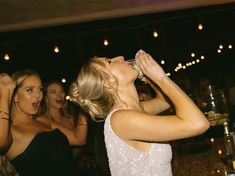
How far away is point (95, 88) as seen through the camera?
1695 millimetres

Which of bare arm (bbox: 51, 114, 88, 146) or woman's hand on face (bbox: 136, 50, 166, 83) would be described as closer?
woman's hand on face (bbox: 136, 50, 166, 83)

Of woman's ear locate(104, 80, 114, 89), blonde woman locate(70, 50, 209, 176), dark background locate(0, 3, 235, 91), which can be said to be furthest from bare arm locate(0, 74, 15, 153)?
dark background locate(0, 3, 235, 91)

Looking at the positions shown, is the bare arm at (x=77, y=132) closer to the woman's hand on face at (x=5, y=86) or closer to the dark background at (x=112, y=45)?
the woman's hand on face at (x=5, y=86)

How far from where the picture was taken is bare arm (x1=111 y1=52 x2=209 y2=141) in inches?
53.5

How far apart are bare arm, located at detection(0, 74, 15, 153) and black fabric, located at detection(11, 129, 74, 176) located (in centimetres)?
15

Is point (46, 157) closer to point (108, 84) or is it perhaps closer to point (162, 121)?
point (108, 84)

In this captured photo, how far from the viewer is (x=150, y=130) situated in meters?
1.42

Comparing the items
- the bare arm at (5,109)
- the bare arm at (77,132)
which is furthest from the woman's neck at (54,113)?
the bare arm at (5,109)

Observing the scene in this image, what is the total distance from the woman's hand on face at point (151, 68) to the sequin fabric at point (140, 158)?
0.93 feet

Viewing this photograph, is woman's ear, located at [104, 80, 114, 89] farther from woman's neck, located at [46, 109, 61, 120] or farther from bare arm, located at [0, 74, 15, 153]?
woman's neck, located at [46, 109, 61, 120]

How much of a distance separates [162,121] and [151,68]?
273 millimetres

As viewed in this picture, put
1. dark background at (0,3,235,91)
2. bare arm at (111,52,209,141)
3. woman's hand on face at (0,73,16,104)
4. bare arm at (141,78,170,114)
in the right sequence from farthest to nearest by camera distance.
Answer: dark background at (0,3,235,91) → bare arm at (141,78,170,114) → woman's hand on face at (0,73,16,104) → bare arm at (111,52,209,141)

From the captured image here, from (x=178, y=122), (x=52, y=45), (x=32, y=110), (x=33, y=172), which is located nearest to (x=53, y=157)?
(x=33, y=172)

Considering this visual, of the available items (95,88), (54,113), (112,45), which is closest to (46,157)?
(95,88)
